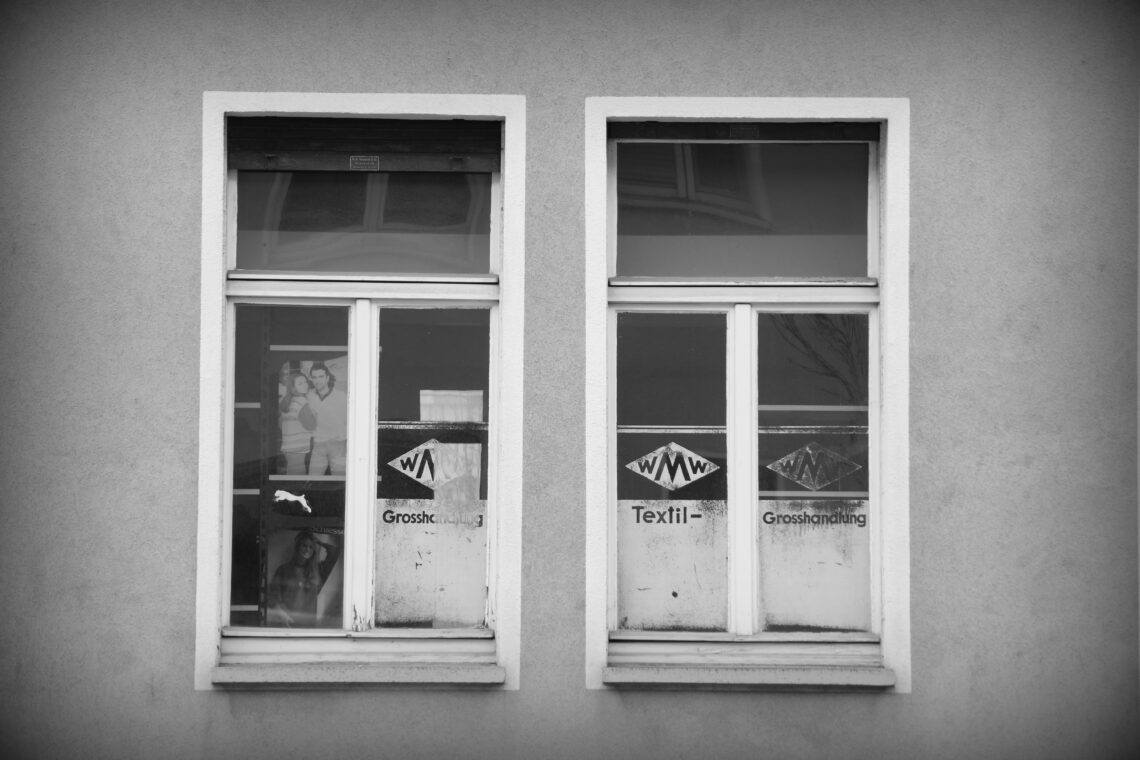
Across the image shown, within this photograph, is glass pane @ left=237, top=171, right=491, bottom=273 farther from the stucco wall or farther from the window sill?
the window sill

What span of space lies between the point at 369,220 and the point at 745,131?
1.70 m

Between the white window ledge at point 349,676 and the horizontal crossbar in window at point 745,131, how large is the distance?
2.36 m

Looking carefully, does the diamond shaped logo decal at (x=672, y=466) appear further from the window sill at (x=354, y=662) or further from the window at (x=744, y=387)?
the window sill at (x=354, y=662)

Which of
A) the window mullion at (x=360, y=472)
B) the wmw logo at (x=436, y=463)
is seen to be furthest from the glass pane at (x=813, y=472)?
the window mullion at (x=360, y=472)

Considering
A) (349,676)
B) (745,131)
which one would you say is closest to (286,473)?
(349,676)

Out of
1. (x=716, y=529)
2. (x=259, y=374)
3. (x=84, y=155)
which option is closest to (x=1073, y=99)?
(x=716, y=529)

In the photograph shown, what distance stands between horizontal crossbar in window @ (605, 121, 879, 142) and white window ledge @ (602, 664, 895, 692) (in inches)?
89.6

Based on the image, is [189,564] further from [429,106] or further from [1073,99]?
[1073,99]

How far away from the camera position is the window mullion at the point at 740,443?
5129 millimetres

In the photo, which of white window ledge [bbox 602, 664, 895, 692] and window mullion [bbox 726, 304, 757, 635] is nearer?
white window ledge [bbox 602, 664, 895, 692]

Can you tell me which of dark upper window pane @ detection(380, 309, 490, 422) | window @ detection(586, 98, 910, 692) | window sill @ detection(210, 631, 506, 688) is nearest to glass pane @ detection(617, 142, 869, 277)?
window @ detection(586, 98, 910, 692)

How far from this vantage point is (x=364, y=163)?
516 cm

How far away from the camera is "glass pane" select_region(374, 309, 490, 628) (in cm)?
516

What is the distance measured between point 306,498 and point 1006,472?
2996mm
